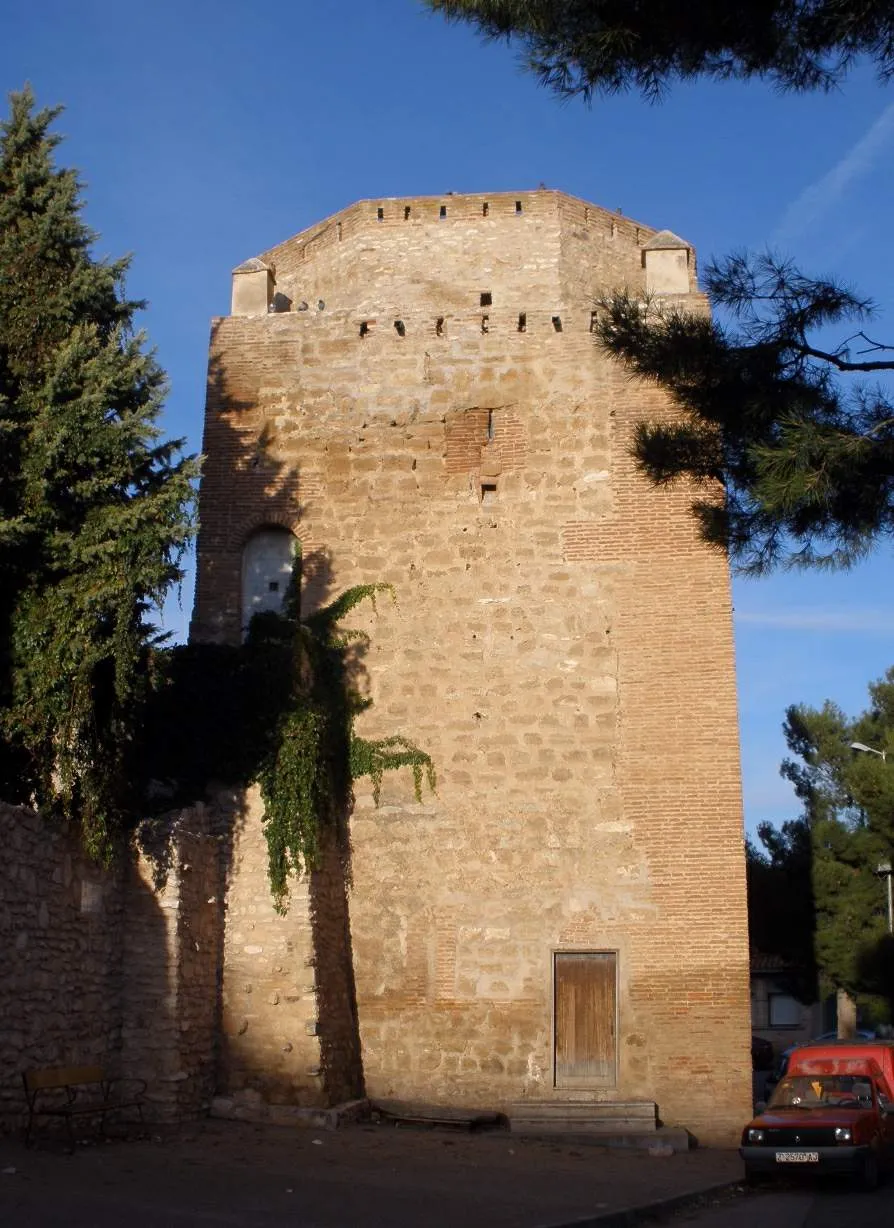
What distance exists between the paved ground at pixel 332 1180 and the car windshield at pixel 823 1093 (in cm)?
79

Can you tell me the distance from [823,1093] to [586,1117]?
2629mm

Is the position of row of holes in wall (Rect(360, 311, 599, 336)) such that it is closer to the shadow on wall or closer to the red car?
the shadow on wall

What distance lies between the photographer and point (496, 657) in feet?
52.9

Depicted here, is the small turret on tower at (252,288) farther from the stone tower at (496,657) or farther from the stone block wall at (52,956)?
the stone block wall at (52,956)

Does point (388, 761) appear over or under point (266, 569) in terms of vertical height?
under

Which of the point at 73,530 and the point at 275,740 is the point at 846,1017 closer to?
the point at 275,740

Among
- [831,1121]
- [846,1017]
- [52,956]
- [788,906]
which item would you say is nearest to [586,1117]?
[831,1121]

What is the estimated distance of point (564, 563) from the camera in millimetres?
16312

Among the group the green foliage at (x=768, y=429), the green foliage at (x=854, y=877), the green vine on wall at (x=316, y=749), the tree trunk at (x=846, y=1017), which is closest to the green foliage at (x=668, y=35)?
the green foliage at (x=768, y=429)

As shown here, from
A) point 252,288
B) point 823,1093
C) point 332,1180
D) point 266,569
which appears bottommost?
point 332,1180

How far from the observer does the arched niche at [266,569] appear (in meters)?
16.9

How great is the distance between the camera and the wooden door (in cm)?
1486

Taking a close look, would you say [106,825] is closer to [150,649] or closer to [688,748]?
[150,649]

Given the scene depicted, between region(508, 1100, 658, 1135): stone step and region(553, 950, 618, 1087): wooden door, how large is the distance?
373mm
